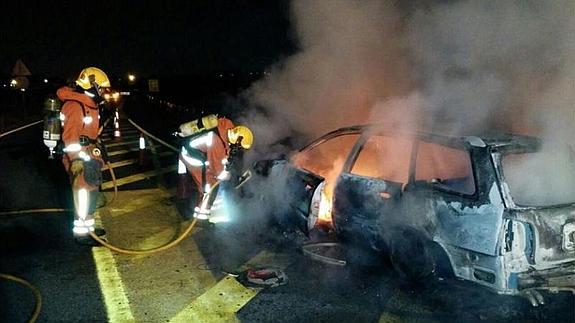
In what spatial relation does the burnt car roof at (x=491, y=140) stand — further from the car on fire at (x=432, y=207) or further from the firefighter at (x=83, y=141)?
the firefighter at (x=83, y=141)

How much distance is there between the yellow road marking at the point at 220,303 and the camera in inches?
180

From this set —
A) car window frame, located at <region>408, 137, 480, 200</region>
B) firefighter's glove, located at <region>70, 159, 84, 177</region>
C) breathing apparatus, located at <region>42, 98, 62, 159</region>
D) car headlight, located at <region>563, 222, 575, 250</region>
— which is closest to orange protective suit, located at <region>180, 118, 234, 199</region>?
firefighter's glove, located at <region>70, 159, 84, 177</region>

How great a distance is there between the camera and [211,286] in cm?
526

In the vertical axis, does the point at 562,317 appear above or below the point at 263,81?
below

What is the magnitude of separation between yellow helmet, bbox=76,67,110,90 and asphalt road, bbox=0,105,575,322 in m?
1.95

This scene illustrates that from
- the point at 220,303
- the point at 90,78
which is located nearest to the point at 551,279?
the point at 220,303

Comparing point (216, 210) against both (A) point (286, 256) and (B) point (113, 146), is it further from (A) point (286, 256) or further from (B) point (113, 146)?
(B) point (113, 146)

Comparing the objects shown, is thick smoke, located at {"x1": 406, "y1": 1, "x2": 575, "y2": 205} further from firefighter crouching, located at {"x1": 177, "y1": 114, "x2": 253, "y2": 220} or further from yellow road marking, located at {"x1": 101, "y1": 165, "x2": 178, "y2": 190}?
yellow road marking, located at {"x1": 101, "y1": 165, "x2": 178, "y2": 190}

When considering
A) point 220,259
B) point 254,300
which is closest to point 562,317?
point 254,300

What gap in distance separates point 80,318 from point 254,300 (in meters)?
1.54

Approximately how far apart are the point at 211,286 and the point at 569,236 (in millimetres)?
3326

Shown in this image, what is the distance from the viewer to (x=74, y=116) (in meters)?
6.17

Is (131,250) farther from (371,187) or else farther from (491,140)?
(491,140)

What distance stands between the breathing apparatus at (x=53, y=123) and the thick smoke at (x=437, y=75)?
2.65 metres
